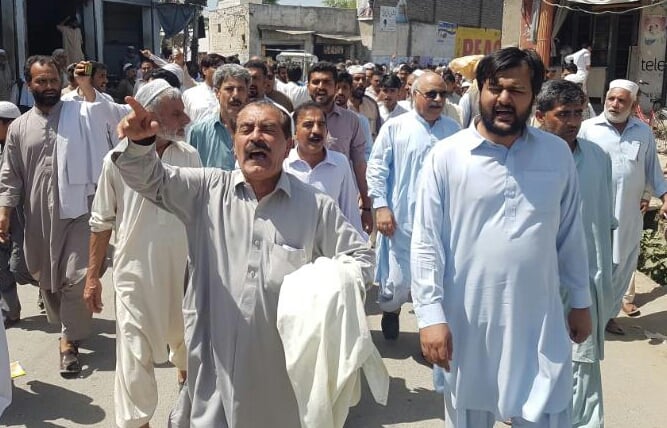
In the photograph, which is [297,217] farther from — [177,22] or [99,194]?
[177,22]

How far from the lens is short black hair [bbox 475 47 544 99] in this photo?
2.66 m

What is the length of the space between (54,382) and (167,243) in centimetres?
165

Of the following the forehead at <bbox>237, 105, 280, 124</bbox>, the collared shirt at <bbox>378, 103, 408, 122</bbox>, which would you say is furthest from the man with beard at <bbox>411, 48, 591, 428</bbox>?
the collared shirt at <bbox>378, 103, 408, 122</bbox>

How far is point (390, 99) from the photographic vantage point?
28.7ft

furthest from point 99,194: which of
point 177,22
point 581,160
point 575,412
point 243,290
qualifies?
point 177,22

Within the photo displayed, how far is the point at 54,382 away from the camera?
4.47 meters

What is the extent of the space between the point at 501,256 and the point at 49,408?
2.93 meters

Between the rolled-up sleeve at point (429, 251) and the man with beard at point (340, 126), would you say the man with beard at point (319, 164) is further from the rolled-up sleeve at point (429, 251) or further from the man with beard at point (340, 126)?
the rolled-up sleeve at point (429, 251)

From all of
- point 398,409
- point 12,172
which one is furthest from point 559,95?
point 12,172

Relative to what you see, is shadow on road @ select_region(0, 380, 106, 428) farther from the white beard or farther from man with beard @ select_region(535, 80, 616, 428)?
the white beard

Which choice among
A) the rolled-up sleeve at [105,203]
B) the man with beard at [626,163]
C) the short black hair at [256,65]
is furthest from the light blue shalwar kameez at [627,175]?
the rolled-up sleeve at [105,203]

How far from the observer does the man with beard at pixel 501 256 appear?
8.64 ft

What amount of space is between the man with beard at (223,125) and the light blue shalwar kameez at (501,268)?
2.09 m

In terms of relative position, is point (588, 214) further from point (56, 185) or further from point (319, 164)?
point (56, 185)
